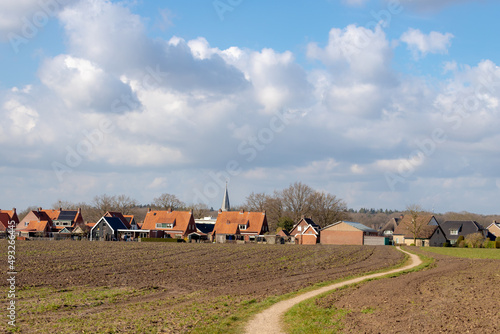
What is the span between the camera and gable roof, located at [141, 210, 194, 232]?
100 m

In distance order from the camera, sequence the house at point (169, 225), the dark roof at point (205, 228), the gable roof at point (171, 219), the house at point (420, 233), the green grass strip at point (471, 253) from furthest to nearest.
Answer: the dark roof at point (205, 228)
the gable roof at point (171, 219)
the house at point (169, 225)
the house at point (420, 233)
the green grass strip at point (471, 253)

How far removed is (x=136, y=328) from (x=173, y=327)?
1.14 metres

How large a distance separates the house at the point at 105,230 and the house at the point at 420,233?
186 feet

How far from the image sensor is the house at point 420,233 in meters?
95.4

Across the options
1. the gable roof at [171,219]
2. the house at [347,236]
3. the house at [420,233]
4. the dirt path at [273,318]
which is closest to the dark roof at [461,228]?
the house at [420,233]

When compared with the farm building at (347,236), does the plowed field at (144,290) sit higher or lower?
lower

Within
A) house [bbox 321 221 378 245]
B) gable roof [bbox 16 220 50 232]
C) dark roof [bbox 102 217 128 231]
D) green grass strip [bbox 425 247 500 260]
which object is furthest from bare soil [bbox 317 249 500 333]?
gable roof [bbox 16 220 50 232]

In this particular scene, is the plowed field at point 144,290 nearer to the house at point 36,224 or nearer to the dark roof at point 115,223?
the dark roof at point 115,223

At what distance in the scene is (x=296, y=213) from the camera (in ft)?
380

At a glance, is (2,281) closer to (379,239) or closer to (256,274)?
(256,274)

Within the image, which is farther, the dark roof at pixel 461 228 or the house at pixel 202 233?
the dark roof at pixel 461 228

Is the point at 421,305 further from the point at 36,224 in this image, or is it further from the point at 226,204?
the point at 226,204

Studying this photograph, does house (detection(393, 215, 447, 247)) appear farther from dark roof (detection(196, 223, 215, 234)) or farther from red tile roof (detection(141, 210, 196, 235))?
dark roof (detection(196, 223, 215, 234))

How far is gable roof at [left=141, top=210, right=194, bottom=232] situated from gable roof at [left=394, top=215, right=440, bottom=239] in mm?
44171
